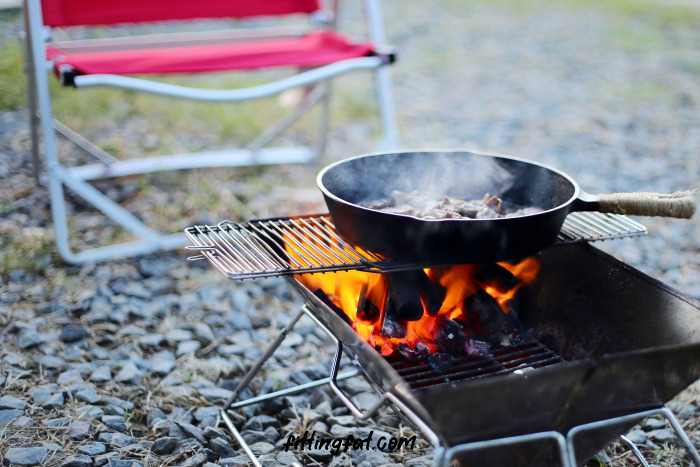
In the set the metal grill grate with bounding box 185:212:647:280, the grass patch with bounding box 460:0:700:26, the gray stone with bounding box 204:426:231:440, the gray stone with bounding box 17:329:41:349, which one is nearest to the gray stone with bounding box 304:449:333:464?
the gray stone with bounding box 204:426:231:440

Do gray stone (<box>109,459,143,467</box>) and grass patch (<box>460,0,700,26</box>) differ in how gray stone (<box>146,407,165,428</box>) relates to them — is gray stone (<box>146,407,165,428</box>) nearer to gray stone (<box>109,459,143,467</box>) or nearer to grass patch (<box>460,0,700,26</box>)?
gray stone (<box>109,459,143,467</box>)

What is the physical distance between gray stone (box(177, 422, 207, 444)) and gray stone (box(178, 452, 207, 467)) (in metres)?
0.08

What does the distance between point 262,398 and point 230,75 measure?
405cm

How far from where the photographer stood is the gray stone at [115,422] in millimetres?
1829

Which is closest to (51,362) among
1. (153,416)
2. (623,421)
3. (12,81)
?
(153,416)

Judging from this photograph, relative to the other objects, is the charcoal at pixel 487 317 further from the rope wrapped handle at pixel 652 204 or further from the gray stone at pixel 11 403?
the gray stone at pixel 11 403

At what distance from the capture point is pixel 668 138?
454 cm

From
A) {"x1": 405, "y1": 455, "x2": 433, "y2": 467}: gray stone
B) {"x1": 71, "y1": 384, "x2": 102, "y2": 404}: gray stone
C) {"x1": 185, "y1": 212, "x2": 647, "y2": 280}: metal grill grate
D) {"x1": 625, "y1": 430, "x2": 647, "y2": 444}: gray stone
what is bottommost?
{"x1": 625, "y1": 430, "x2": 647, "y2": 444}: gray stone

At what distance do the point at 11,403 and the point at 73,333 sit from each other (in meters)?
0.43

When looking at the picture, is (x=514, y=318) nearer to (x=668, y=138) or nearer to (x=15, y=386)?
(x=15, y=386)

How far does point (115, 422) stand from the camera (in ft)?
6.04

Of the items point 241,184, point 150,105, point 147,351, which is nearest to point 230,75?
point 150,105

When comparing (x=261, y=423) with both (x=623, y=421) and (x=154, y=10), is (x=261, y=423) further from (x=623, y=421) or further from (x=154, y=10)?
(x=154, y=10)

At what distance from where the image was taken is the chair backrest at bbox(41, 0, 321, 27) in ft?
10.2
